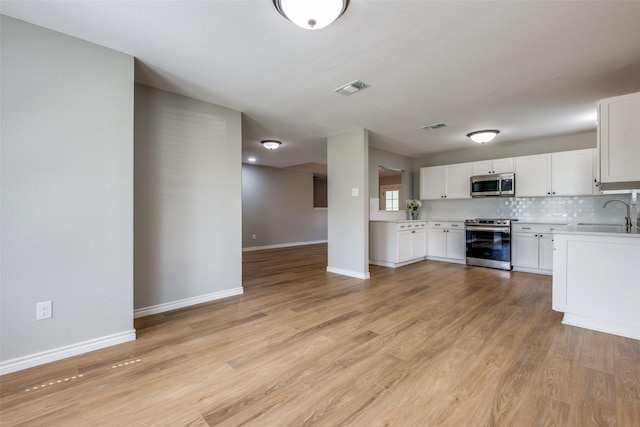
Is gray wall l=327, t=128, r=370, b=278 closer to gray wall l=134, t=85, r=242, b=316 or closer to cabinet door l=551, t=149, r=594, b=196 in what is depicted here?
gray wall l=134, t=85, r=242, b=316

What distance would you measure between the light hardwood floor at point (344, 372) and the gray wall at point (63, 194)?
25 cm

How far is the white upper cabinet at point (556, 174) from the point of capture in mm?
4379

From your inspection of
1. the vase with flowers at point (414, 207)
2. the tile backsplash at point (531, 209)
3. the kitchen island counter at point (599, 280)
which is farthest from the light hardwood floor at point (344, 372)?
the vase with flowers at point (414, 207)

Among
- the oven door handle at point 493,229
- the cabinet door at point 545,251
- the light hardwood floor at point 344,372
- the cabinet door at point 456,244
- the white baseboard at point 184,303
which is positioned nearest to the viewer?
the light hardwood floor at point 344,372

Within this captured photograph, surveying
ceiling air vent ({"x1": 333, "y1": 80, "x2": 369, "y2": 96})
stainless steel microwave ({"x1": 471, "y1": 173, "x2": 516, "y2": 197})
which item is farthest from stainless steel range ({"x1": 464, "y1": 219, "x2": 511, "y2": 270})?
ceiling air vent ({"x1": 333, "y1": 80, "x2": 369, "y2": 96})

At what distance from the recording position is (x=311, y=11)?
1.71 meters

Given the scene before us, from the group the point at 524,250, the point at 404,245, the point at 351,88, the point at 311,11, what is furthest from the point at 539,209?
the point at 311,11

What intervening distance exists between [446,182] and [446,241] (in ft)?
4.16

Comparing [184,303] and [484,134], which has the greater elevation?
[484,134]

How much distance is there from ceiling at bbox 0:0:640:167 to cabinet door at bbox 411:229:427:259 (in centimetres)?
252

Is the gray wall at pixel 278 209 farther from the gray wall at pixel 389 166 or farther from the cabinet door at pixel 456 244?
the cabinet door at pixel 456 244

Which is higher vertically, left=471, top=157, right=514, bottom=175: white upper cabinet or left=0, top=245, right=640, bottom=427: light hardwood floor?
left=471, top=157, right=514, bottom=175: white upper cabinet

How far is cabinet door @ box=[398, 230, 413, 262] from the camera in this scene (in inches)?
A: 204

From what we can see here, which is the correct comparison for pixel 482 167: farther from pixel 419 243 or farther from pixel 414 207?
pixel 419 243
